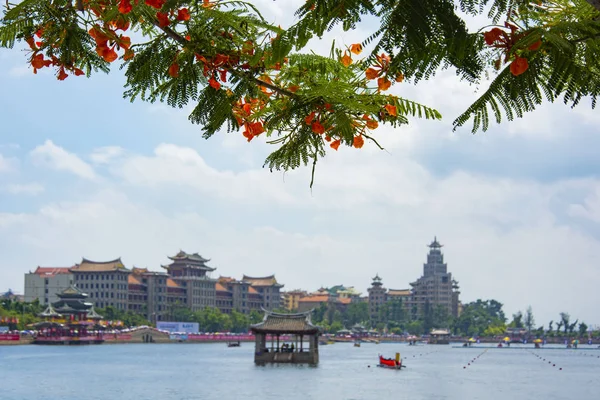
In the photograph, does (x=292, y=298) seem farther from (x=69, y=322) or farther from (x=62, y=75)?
(x=62, y=75)

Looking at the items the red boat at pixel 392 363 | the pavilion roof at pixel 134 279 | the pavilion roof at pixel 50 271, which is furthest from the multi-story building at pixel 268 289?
the red boat at pixel 392 363

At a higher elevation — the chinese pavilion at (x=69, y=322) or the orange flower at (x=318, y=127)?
the orange flower at (x=318, y=127)

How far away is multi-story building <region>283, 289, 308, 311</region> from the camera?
470ft

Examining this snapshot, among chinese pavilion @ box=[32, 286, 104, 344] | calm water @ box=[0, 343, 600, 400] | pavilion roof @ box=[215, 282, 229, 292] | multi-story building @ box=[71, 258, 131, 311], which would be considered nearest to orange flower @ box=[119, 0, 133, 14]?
calm water @ box=[0, 343, 600, 400]

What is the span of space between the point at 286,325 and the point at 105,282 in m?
63.0

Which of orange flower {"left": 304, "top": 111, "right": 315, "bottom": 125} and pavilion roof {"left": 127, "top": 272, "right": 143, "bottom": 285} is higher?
pavilion roof {"left": 127, "top": 272, "right": 143, "bottom": 285}

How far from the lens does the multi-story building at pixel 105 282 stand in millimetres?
105938

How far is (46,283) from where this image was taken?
349 ft

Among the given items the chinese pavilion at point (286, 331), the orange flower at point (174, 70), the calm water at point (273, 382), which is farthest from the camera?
the chinese pavilion at point (286, 331)

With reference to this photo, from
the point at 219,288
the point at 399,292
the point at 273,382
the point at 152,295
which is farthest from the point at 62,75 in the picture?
the point at 399,292

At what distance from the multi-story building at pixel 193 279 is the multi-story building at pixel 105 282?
9.01m

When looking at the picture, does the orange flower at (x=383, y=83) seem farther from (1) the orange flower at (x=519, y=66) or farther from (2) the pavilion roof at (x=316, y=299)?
(2) the pavilion roof at (x=316, y=299)

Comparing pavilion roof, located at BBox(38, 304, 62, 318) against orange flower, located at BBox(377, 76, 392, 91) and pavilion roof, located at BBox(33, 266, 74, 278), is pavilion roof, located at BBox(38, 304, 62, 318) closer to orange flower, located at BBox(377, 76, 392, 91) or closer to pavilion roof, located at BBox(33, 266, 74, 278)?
pavilion roof, located at BBox(33, 266, 74, 278)

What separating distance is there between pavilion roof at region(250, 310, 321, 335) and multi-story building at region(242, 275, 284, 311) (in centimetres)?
7879
